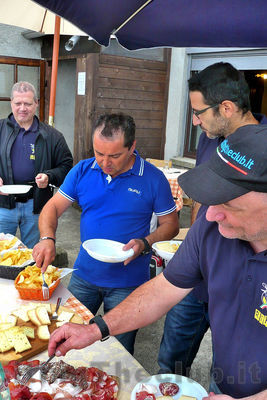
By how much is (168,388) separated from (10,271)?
120 cm

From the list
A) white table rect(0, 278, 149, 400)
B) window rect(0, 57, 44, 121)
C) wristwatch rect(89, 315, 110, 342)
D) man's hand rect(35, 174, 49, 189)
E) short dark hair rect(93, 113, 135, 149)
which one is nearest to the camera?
white table rect(0, 278, 149, 400)

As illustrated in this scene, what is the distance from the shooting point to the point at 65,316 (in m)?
1.80

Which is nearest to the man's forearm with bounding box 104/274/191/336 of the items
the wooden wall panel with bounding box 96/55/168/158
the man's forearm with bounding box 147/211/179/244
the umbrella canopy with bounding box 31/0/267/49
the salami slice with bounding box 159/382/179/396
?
the salami slice with bounding box 159/382/179/396

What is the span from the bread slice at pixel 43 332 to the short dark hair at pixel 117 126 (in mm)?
1150

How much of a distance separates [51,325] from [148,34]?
8.29 ft

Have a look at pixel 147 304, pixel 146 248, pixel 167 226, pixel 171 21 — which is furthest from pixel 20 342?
pixel 171 21

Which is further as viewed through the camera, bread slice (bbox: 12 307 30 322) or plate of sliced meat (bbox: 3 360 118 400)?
bread slice (bbox: 12 307 30 322)

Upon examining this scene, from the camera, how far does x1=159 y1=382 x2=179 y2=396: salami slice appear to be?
4.46 feet

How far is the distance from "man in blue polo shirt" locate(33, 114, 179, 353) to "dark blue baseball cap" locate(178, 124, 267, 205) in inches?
46.3

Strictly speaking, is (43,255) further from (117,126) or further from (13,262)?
(117,126)

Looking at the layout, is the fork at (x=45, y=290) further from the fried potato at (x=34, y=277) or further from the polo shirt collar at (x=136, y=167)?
the polo shirt collar at (x=136, y=167)

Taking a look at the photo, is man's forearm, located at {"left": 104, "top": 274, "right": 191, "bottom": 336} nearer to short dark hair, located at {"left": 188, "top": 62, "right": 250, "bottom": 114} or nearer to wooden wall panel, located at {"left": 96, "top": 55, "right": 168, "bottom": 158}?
short dark hair, located at {"left": 188, "top": 62, "right": 250, "bottom": 114}

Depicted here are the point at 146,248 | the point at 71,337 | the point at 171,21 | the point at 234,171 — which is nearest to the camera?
the point at 234,171

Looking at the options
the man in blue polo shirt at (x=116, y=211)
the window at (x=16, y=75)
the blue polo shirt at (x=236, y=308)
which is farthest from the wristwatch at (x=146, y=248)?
the window at (x=16, y=75)
